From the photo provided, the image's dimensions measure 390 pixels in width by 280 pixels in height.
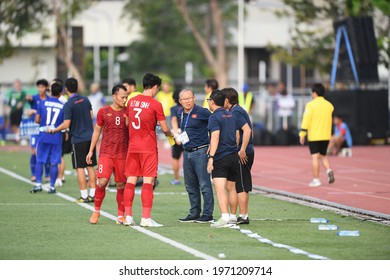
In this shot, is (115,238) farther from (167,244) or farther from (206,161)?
(206,161)

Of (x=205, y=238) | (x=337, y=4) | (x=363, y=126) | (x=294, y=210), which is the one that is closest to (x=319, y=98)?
(x=294, y=210)

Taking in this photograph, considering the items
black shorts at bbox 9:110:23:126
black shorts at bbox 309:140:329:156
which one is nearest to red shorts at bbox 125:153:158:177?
black shorts at bbox 309:140:329:156

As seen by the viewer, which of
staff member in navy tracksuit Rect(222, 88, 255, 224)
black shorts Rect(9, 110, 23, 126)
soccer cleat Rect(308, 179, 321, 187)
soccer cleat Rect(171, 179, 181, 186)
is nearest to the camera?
staff member in navy tracksuit Rect(222, 88, 255, 224)

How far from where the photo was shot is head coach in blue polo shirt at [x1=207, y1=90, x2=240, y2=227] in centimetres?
1634

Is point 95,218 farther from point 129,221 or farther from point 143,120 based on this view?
point 143,120

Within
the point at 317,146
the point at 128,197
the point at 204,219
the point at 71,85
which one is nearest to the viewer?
the point at 128,197

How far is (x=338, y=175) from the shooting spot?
2686 cm

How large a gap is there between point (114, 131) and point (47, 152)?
559cm

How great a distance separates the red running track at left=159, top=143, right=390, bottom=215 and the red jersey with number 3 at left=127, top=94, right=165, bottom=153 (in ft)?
A: 13.8

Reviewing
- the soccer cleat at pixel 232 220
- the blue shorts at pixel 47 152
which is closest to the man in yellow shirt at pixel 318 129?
the blue shorts at pixel 47 152

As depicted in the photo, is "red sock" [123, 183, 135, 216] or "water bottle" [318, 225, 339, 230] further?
"red sock" [123, 183, 135, 216]

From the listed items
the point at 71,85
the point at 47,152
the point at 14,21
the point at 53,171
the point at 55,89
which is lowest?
the point at 53,171

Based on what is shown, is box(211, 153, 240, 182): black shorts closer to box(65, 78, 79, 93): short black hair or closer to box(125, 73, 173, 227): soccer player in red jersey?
box(125, 73, 173, 227): soccer player in red jersey

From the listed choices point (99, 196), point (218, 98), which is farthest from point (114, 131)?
point (218, 98)
